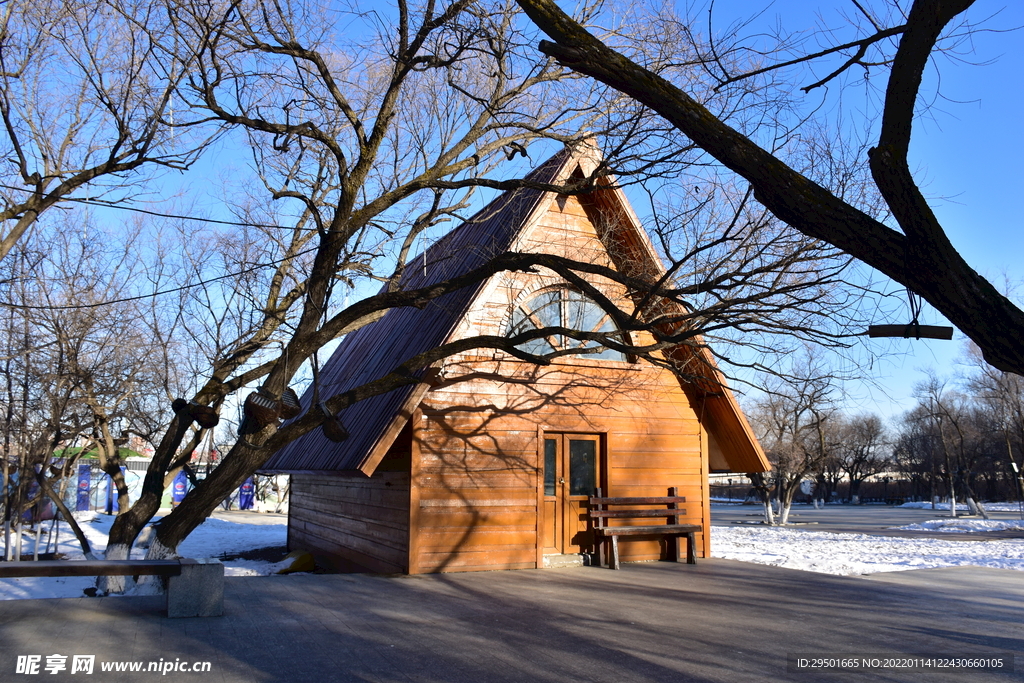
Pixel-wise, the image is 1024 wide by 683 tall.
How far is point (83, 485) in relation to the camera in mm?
32875

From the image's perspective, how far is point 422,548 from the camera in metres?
11.1

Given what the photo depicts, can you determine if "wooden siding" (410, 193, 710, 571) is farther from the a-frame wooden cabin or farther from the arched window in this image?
the arched window

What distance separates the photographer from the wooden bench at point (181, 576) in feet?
24.7

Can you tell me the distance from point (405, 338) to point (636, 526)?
204 inches

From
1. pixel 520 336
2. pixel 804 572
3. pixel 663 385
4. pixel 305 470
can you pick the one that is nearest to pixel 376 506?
pixel 305 470

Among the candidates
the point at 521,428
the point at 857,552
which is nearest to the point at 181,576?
the point at 521,428

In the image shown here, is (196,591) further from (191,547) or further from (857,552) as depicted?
(857,552)

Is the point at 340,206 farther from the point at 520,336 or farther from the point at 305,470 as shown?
the point at 305,470

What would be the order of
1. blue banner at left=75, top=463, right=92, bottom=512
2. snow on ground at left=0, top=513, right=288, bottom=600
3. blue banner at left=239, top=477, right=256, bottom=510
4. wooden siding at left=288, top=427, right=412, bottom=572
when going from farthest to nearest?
blue banner at left=239, top=477, right=256, bottom=510 < blue banner at left=75, top=463, right=92, bottom=512 < snow on ground at left=0, top=513, right=288, bottom=600 < wooden siding at left=288, top=427, right=412, bottom=572

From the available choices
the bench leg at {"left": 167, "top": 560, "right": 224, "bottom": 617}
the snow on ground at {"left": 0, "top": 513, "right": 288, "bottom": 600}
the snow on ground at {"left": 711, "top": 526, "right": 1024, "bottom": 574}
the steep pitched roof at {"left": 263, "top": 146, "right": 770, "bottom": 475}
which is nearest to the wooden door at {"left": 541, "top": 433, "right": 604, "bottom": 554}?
the steep pitched roof at {"left": 263, "top": 146, "right": 770, "bottom": 475}

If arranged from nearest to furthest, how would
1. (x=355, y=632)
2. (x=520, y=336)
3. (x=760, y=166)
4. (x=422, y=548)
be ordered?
(x=760, y=166), (x=355, y=632), (x=520, y=336), (x=422, y=548)

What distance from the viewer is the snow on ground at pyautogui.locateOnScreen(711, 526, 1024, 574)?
Answer: 46.3 ft

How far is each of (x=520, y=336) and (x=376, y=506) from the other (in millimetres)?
4663

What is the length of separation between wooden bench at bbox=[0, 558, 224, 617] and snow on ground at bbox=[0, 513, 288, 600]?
5.29 metres
